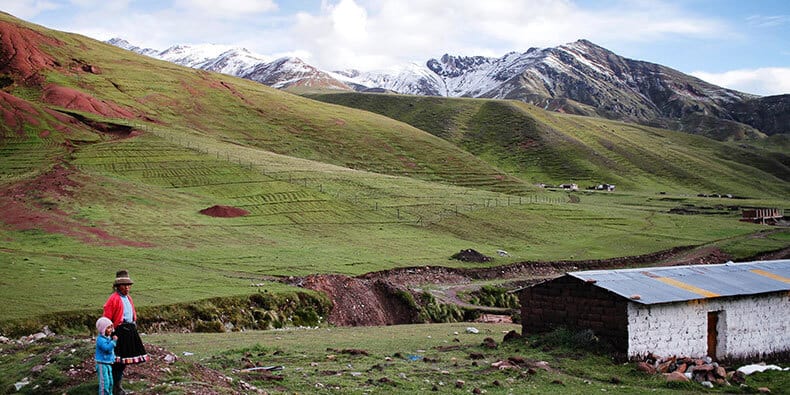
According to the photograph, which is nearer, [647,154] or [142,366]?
[142,366]

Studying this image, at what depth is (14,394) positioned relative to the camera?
16406 mm

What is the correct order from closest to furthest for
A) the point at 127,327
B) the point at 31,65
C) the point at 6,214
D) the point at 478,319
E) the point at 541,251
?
the point at 127,327, the point at 478,319, the point at 6,214, the point at 541,251, the point at 31,65

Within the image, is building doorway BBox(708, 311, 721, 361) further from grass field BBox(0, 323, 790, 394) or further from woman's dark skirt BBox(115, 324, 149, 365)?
woman's dark skirt BBox(115, 324, 149, 365)

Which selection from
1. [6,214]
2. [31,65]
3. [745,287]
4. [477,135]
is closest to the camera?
[745,287]

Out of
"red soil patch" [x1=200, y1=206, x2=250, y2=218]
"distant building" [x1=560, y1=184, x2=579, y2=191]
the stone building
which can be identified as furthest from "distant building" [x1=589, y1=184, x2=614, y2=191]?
the stone building

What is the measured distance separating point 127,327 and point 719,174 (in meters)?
185

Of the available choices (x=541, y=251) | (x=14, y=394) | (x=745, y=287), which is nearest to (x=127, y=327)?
(x=14, y=394)

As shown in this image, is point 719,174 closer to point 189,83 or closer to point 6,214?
point 189,83

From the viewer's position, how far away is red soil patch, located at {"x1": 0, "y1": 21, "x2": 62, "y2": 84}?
124 meters

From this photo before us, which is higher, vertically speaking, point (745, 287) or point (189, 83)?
point (189, 83)

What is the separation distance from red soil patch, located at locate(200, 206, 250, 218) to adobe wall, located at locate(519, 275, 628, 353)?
44842mm

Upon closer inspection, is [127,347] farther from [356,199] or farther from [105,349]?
[356,199]

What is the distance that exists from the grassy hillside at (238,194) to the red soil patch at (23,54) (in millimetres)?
467

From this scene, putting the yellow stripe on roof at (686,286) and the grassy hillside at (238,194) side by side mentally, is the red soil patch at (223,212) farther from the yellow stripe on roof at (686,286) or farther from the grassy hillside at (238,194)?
the yellow stripe on roof at (686,286)
